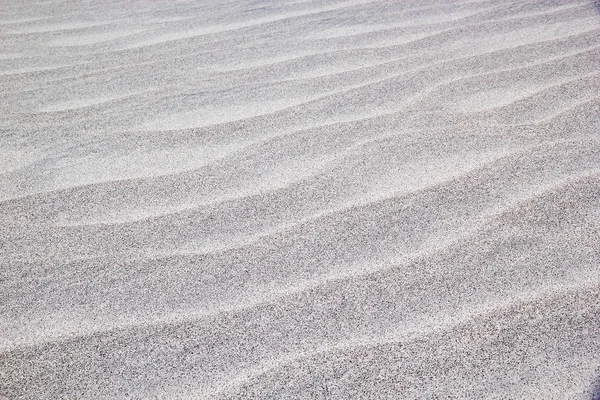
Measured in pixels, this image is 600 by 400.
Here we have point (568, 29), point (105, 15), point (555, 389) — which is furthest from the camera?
point (105, 15)

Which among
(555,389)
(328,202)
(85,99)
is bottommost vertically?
(555,389)

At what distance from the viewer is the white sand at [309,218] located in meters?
1.03

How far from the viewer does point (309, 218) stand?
1372mm

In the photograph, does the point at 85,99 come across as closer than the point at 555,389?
No

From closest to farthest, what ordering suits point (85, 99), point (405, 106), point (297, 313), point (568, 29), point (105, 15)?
1. point (297, 313)
2. point (405, 106)
3. point (85, 99)
4. point (568, 29)
5. point (105, 15)

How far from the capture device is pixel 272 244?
4.27 feet

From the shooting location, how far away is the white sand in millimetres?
1030

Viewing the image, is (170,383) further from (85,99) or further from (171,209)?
(85,99)

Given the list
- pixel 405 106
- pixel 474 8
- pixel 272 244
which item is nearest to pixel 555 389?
pixel 272 244

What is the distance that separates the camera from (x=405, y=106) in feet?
5.97

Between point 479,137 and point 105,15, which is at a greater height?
point 105,15

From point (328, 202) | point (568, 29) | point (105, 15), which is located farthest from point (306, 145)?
point (105, 15)

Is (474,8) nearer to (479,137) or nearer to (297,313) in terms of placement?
(479,137)

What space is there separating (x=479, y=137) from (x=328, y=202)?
1.69 ft
